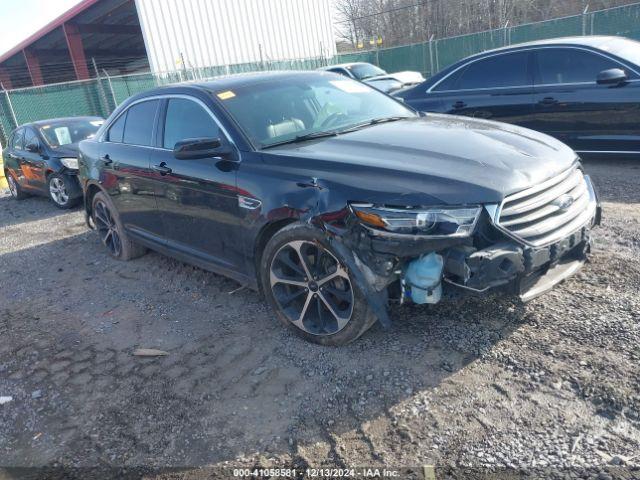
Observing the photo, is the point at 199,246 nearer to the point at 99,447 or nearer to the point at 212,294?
the point at 212,294

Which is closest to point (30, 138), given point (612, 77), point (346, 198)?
point (346, 198)

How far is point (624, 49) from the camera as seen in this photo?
6594mm

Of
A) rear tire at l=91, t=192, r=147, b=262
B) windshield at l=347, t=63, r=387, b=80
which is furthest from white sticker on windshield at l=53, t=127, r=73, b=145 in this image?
windshield at l=347, t=63, r=387, b=80

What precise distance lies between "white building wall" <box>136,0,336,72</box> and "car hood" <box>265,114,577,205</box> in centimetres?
1841

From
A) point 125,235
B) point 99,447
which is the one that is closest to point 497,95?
point 125,235

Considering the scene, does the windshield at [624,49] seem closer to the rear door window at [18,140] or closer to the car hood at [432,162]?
the car hood at [432,162]

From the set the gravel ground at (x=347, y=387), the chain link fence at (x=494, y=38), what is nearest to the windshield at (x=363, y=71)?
the chain link fence at (x=494, y=38)

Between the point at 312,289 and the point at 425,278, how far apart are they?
0.79 m

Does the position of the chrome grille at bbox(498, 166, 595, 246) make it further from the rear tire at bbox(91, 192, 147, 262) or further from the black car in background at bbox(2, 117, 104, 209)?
the black car in background at bbox(2, 117, 104, 209)

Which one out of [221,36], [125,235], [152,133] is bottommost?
[125,235]

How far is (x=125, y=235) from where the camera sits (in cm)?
558

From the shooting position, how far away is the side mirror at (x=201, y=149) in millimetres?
3668

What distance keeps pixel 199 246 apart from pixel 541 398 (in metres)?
→ 2.81

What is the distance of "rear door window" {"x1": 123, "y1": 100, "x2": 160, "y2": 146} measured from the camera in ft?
15.7
